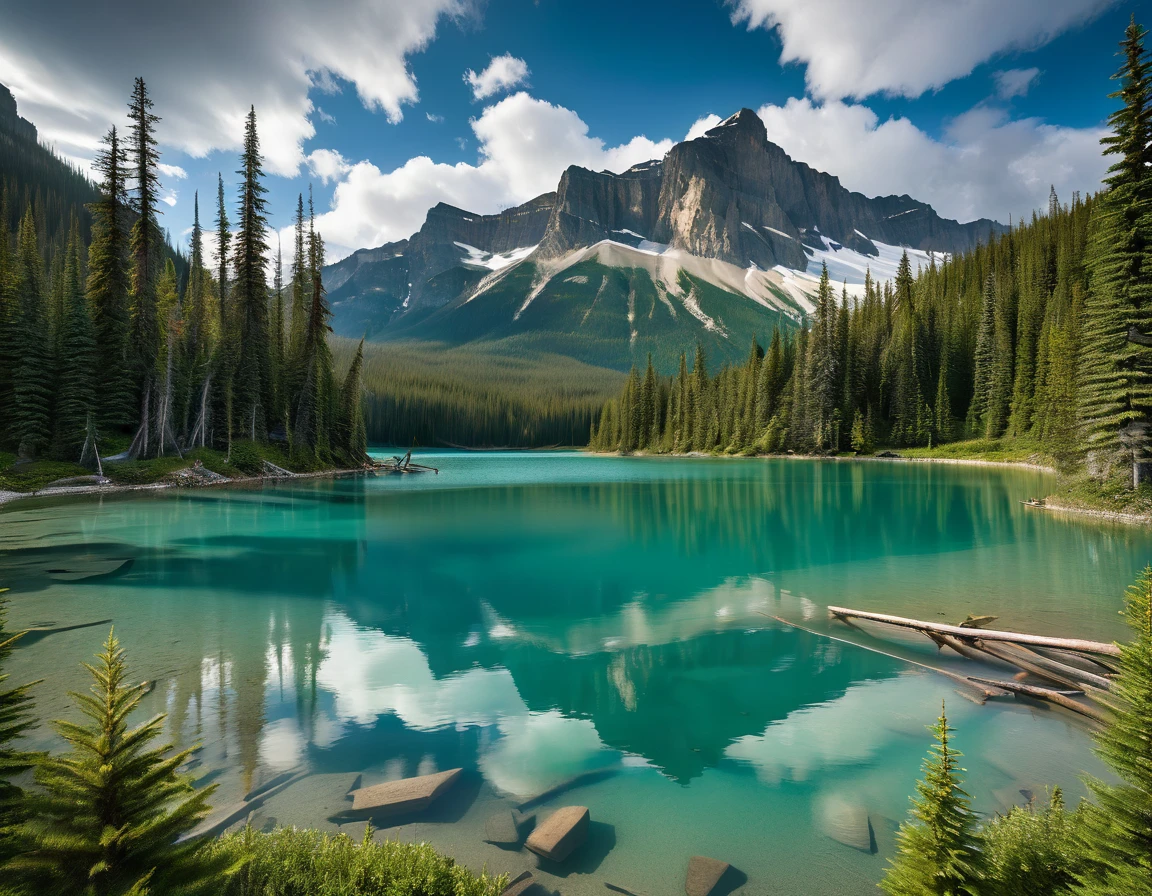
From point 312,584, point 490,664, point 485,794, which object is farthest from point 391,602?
point 485,794

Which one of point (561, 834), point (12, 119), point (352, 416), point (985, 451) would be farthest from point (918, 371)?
point (12, 119)

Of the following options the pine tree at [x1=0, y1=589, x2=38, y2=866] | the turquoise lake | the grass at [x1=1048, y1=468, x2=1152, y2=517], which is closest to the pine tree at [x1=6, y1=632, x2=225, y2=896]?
the pine tree at [x1=0, y1=589, x2=38, y2=866]

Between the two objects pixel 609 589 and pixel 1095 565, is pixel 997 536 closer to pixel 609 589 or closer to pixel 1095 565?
pixel 1095 565

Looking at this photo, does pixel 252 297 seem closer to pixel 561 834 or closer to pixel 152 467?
pixel 152 467

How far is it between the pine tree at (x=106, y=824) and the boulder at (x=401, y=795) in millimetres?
3855

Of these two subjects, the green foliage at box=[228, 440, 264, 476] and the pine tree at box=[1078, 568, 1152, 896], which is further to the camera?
the green foliage at box=[228, 440, 264, 476]

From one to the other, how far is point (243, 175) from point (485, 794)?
6315 centimetres

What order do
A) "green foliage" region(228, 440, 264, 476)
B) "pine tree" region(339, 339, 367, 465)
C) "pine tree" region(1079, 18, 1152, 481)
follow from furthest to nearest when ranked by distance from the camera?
"pine tree" region(339, 339, 367, 465), "green foliage" region(228, 440, 264, 476), "pine tree" region(1079, 18, 1152, 481)

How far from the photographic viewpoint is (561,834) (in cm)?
650

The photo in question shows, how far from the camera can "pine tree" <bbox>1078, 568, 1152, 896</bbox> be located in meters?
2.99

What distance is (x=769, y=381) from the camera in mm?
102625

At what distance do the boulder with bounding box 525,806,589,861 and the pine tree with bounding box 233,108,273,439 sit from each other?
183ft

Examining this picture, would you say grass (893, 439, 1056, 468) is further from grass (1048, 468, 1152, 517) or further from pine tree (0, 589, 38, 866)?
pine tree (0, 589, 38, 866)

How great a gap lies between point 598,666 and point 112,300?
168 ft
